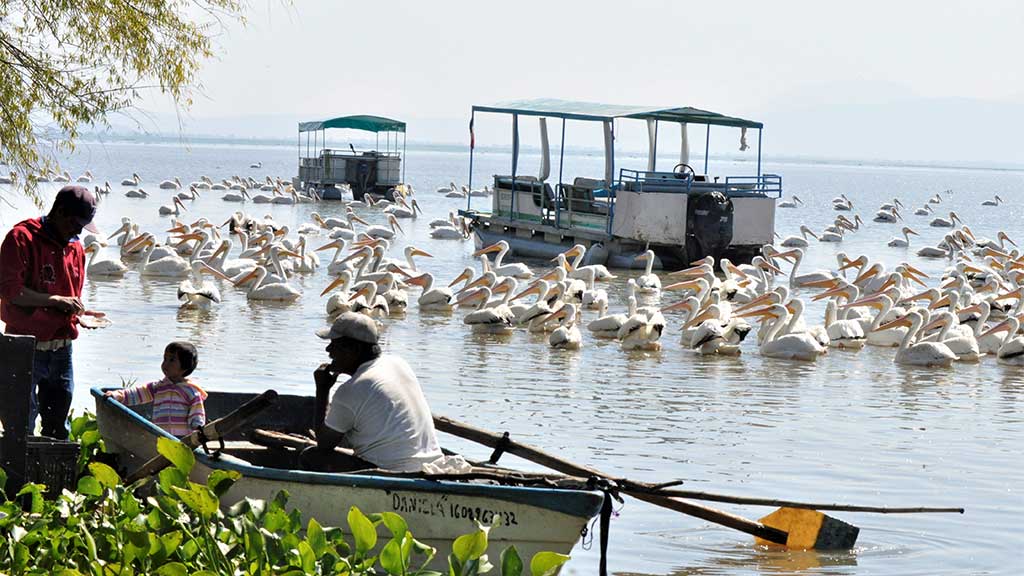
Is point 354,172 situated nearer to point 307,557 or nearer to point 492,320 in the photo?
point 492,320

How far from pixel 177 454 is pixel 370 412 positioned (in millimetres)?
1127

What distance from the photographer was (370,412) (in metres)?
6.88

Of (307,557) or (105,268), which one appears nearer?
(307,557)

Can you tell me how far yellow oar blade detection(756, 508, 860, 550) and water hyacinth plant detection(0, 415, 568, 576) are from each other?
2.56 meters

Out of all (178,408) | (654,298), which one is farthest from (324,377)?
(654,298)

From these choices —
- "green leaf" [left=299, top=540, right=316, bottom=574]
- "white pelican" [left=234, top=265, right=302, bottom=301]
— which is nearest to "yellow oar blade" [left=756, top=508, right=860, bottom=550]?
"green leaf" [left=299, top=540, right=316, bottom=574]

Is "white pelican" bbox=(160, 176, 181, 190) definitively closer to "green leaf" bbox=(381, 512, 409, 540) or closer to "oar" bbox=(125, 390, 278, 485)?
"oar" bbox=(125, 390, 278, 485)

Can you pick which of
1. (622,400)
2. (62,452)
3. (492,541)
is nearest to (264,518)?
(492,541)

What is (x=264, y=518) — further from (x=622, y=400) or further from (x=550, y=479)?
(x=622, y=400)

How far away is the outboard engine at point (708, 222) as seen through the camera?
85.9ft

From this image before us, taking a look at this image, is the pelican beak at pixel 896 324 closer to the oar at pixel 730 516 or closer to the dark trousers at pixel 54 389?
the oar at pixel 730 516

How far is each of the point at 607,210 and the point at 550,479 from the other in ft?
68.5

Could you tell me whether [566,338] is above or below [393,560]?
below

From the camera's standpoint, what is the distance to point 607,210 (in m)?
27.7
